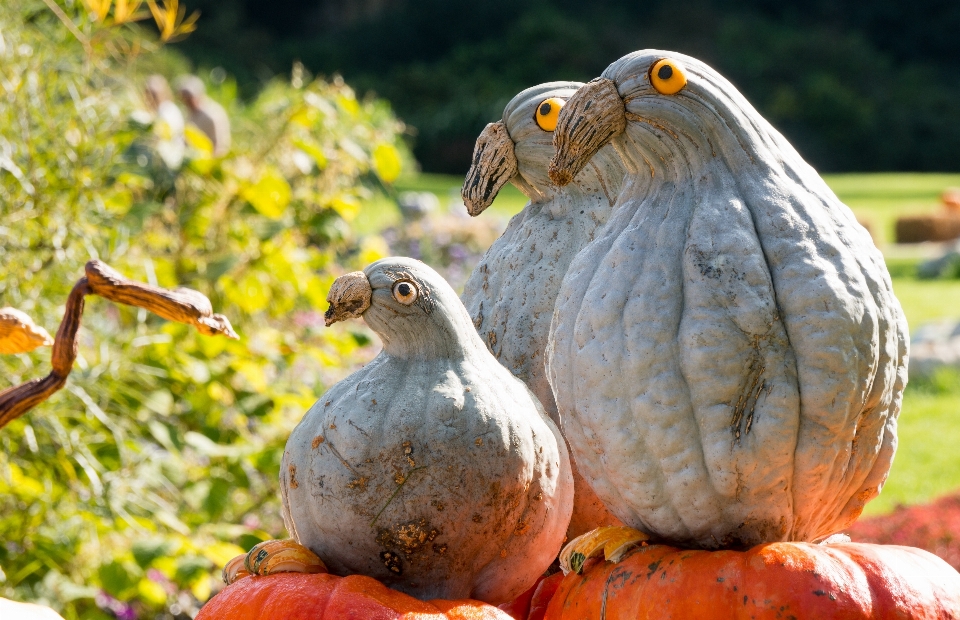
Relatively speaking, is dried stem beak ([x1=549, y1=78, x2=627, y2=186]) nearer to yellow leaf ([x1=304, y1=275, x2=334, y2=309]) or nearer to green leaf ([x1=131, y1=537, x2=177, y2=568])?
green leaf ([x1=131, y1=537, x2=177, y2=568])

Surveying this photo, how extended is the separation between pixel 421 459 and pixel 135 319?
2264 millimetres

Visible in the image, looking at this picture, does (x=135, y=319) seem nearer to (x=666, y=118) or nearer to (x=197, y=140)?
(x=197, y=140)

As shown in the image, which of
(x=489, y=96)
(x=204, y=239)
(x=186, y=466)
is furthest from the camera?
(x=489, y=96)

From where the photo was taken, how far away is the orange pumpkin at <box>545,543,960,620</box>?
4.30ft

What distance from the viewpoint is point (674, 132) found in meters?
1.41

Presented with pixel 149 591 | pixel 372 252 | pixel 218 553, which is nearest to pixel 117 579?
pixel 149 591

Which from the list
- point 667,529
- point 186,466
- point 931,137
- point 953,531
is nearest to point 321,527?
point 667,529

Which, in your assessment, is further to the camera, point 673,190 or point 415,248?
point 415,248

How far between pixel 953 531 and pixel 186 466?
2757 millimetres

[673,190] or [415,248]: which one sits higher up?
[673,190]

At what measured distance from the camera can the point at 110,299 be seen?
1.38 m

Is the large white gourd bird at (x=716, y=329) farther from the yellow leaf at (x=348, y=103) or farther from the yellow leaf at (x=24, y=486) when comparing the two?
the yellow leaf at (x=348, y=103)

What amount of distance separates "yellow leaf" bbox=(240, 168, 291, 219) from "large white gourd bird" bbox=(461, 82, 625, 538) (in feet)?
5.35

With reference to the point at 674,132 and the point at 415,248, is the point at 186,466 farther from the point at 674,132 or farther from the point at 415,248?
the point at 415,248
